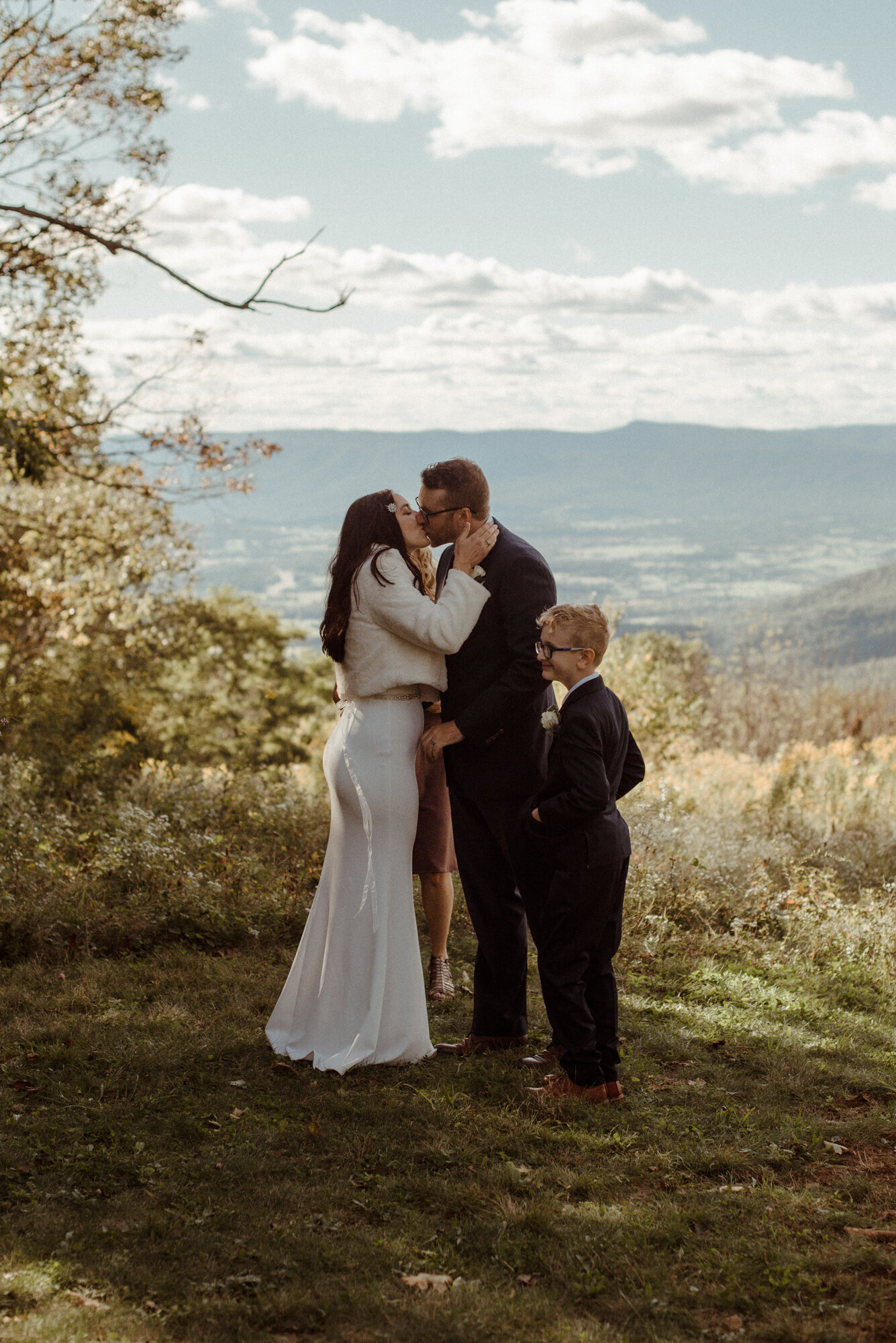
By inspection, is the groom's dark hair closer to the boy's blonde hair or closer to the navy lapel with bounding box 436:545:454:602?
the navy lapel with bounding box 436:545:454:602

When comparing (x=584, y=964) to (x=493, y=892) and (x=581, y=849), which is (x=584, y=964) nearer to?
(x=581, y=849)

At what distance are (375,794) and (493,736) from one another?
541 mm

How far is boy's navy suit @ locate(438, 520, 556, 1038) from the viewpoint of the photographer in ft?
14.3

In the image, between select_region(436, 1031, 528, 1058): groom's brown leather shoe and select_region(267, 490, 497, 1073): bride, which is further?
select_region(436, 1031, 528, 1058): groom's brown leather shoe

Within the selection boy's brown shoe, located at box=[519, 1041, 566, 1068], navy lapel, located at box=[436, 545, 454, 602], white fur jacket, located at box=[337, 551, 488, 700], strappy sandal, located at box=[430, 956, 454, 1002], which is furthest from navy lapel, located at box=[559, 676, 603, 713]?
strappy sandal, located at box=[430, 956, 454, 1002]

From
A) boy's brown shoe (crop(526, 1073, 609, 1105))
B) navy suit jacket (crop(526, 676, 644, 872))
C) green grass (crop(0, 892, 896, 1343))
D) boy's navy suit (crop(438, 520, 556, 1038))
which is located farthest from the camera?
boy's navy suit (crop(438, 520, 556, 1038))

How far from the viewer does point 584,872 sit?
13.2 ft

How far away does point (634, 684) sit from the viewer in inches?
554

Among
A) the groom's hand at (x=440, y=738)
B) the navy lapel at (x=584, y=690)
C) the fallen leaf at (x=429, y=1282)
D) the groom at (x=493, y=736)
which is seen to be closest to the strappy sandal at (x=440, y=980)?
the groom at (x=493, y=736)

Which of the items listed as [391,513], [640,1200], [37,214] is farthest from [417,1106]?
[37,214]

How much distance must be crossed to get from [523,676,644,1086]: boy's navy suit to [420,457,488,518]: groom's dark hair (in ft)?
2.90

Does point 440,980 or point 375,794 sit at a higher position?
point 375,794

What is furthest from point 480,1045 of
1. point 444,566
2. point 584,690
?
point 444,566

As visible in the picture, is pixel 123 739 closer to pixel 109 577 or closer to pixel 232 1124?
pixel 109 577
